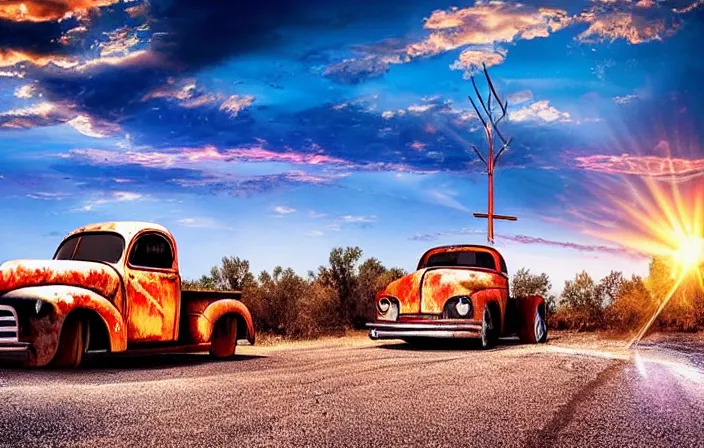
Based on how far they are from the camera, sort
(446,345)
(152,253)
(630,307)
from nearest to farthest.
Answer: (152,253) → (446,345) → (630,307)

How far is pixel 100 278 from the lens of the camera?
9.05m

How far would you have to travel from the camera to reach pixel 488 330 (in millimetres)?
13062

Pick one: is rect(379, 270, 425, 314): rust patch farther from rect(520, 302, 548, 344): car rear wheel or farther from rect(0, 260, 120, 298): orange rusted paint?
rect(0, 260, 120, 298): orange rusted paint

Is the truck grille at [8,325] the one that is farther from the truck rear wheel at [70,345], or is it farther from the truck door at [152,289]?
the truck door at [152,289]

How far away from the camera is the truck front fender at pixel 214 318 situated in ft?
34.5

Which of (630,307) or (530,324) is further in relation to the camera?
(630,307)

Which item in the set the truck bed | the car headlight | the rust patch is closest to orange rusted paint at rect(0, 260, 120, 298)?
the truck bed

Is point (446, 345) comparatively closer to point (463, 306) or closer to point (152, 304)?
point (463, 306)

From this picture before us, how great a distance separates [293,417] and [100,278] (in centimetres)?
482

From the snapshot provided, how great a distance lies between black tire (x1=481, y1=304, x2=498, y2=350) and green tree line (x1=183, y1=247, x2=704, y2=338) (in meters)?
7.35

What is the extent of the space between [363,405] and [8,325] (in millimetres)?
4820

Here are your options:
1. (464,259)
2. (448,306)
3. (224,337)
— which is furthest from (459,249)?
(224,337)

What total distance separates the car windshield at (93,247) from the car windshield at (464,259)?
7.16 metres

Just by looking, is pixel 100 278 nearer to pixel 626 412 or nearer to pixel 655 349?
pixel 626 412
